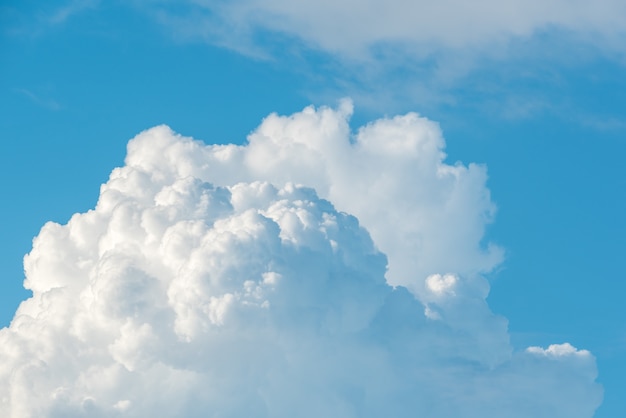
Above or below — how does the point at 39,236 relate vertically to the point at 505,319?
above

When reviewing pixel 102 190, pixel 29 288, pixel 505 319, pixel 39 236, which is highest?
pixel 102 190

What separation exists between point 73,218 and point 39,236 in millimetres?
14189

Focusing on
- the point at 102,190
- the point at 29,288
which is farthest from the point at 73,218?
the point at 29,288

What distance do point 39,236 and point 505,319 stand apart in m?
159

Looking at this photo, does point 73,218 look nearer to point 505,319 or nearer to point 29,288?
point 29,288

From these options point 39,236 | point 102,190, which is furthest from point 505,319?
point 39,236

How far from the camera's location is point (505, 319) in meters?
128

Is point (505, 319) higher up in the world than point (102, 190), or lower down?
lower down

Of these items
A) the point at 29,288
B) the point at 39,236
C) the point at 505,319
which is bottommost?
the point at 505,319

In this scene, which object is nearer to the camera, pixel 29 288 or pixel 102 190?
pixel 102 190

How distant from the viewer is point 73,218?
123 m

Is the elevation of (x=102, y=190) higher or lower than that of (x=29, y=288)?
higher

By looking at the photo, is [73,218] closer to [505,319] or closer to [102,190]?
[102,190]

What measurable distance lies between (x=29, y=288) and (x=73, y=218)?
32.2 m
